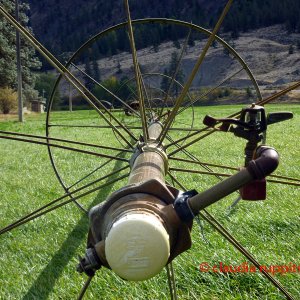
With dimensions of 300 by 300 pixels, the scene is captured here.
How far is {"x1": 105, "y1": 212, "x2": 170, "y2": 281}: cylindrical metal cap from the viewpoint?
3.21 feet

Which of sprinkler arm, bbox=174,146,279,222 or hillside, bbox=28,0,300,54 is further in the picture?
hillside, bbox=28,0,300,54

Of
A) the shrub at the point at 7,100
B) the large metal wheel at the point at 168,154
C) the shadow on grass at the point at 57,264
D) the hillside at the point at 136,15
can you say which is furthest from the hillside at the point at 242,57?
the shadow on grass at the point at 57,264

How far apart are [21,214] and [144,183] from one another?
2636 mm

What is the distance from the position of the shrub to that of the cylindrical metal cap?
24927 mm

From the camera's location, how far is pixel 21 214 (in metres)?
3.51

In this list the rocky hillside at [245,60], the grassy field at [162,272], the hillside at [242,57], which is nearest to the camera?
the grassy field at [162,272]

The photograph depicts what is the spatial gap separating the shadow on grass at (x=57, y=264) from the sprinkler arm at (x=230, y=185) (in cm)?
131

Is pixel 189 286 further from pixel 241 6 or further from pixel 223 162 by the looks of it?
pixel 241 6

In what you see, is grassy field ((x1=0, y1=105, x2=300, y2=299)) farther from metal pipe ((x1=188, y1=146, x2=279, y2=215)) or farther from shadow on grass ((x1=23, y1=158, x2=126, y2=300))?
metal pipe ((x1=188, y1=146, x2=279, y2=215))

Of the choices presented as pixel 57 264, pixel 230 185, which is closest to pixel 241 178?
pixel 230 185

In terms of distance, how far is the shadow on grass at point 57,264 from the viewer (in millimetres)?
2154

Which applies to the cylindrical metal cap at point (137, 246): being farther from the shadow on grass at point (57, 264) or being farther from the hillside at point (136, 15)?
the hillside at point (136, 15)

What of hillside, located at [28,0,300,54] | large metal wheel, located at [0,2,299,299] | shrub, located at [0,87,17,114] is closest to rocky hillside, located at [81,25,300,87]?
hillside, located at [28,0,300,54]

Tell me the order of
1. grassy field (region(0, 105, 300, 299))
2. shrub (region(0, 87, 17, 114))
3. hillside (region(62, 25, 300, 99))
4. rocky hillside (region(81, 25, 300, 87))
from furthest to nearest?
rocky hillside (region(81, 25, 300, 87)) < hillside (region(62, 25, 300, 99)) < shrub (region(0, 87, 17, 114)) < grassy field (region(0, 105, 300, 299))
